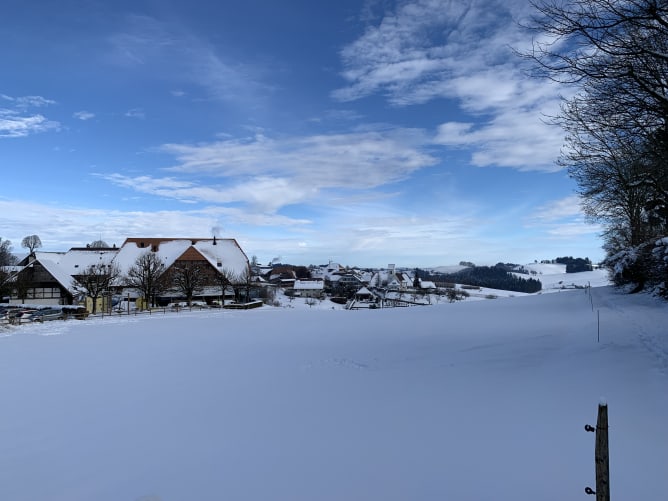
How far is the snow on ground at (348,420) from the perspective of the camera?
Result: 4852 mm

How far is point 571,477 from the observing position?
461cm

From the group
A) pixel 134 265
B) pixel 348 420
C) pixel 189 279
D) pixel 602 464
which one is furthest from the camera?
pixel 134 265

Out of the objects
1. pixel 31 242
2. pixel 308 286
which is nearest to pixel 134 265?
pixel 308 286

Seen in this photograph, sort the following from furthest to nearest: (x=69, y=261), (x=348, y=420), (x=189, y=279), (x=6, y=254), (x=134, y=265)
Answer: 1. (x=6, y=254)
2. (x=69, y=261)
3. (x=134, y=265)
4. (x=189, y=279)
5. (x=348, y=420)

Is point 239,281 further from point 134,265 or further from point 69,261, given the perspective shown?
point 69,261

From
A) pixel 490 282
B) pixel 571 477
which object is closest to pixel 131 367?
pixel 571 477

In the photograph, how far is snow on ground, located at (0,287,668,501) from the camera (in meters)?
4.85

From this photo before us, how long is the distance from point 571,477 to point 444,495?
1528mm

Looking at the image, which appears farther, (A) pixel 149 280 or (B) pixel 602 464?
(A) pixel 149 280

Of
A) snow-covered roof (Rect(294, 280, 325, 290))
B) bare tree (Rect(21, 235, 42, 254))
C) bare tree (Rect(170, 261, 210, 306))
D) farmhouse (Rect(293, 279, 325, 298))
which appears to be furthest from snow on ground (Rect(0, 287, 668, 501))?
bare tree (Rect(21, 235, 42, 254))

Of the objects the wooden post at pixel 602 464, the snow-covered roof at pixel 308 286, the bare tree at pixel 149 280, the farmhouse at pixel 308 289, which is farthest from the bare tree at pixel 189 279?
the snow-covered roof at pixel 308 286

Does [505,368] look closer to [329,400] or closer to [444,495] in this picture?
[329,400]

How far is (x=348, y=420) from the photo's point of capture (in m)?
6.73

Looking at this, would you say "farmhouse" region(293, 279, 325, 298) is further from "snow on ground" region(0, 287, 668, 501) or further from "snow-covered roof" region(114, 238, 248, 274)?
"snow on ground" region(0, 287, 668, 501)
